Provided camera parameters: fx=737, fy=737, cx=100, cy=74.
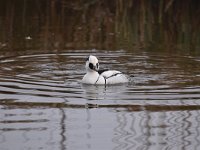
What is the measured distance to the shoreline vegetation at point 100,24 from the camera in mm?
13086

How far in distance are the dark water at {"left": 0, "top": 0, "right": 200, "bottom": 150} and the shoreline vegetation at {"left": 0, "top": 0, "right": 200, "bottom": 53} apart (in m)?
0.02

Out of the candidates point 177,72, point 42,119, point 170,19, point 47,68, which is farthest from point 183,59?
point 170,19

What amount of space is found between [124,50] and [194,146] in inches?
219

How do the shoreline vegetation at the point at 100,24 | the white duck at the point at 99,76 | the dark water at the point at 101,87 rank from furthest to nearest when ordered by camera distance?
the shoreline vegetation at the point at 100,24 < the white duck at the point at 99,76 < the dark water at the point at 101,87

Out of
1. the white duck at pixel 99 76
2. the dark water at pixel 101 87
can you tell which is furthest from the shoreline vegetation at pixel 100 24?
the white duck at pixel 99 76

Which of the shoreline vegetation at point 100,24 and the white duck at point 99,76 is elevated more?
the shoreline vegetation at point 100,24

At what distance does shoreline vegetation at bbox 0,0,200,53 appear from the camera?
42.9 ft

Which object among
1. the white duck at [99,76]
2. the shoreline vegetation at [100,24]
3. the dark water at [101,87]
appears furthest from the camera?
the shoreline vegetation at [100,24]

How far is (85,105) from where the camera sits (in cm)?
860

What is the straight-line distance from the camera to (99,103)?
8.71 meters

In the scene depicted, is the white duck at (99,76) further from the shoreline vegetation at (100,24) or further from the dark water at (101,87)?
the shoreline vegetation at (100,24)

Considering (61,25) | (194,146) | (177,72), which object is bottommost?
(194,146)

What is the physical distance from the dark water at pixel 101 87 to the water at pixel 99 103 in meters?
0.01

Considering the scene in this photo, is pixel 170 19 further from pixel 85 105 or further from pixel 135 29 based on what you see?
A: pixel 85 105
